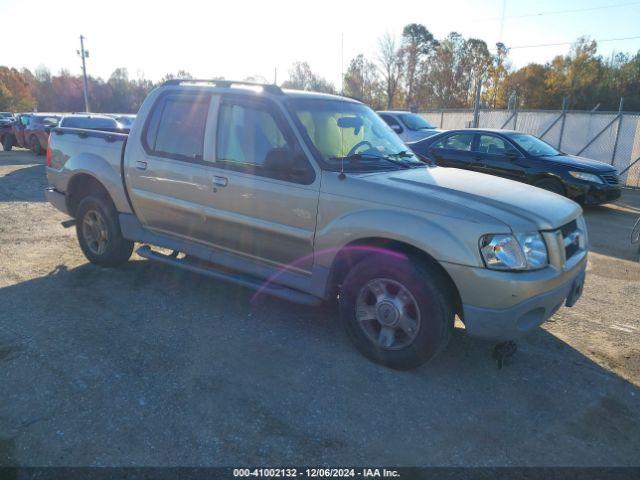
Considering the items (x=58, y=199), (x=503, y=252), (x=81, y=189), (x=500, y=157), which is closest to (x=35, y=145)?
(x=58, y=199)

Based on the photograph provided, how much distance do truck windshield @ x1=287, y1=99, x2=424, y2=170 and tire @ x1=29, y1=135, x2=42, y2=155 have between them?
18.6 meters

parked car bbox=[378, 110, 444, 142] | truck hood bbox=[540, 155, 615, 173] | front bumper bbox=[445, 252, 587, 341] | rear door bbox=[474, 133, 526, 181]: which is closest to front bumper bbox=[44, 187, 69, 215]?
front bumper bbox=[445, 252, 587, 341]

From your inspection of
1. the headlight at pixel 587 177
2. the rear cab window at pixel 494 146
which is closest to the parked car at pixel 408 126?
the rear cab window at pixel 494 146

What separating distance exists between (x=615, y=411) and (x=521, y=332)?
2.64 ft

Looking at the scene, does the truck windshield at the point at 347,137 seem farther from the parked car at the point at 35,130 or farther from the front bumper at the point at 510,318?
the parked car at the point at 35,130

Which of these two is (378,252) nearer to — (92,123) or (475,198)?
(475,198)

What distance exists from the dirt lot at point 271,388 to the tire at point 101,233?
1.52 ft

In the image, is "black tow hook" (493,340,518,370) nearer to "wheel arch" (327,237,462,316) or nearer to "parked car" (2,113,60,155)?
"wheel arch" (327,237,462,316)

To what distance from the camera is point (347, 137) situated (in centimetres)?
404

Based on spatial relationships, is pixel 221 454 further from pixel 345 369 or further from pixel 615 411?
pixel 615 411

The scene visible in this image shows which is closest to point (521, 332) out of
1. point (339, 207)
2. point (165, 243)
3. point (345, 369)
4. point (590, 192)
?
point (345, 369)

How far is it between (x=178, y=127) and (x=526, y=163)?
739cm

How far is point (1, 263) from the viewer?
5656mm

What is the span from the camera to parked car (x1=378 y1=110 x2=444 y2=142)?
44.6 feet
